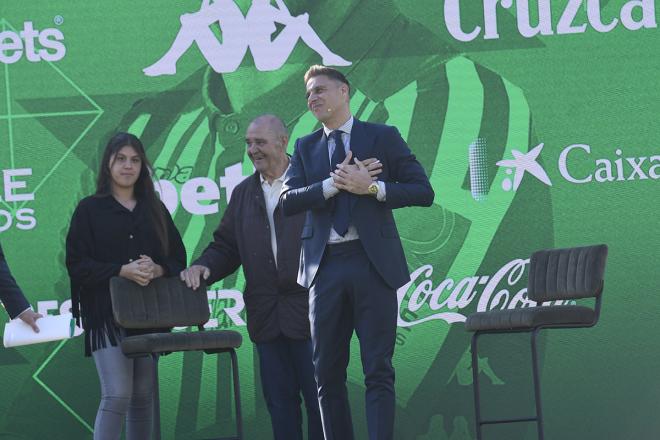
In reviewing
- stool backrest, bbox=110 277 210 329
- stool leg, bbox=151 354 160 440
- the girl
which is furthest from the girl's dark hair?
stool leg, bbox=151 354 160 440

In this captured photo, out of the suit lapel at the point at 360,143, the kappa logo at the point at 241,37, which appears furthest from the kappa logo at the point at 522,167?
the suit lapel at the point at 360,143

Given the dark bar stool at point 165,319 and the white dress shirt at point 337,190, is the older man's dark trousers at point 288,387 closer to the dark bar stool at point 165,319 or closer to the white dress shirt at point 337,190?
the dark bar stool at point 165,319

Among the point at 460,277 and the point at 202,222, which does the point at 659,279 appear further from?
the point at 202,222

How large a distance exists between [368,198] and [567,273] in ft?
3.48

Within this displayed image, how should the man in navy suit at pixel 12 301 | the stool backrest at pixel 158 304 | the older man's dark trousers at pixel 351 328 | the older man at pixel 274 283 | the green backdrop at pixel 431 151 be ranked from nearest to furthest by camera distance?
the older man's dark trousers at pixel 351 328
the man in navy suit at pixel 12 301
the stool backrest at pixel 158 304
the older man at pixel 274 283
the green backdrop at pixel 431 151

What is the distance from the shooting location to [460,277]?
510cm

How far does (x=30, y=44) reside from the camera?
5.09 metres

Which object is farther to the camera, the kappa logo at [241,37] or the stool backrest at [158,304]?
the kappa logo at [241,37]

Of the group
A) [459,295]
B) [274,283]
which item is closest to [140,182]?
[274,283]

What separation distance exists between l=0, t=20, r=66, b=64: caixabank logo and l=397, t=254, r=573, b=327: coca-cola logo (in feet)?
6.56

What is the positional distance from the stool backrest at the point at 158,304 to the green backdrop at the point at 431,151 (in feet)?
2.65

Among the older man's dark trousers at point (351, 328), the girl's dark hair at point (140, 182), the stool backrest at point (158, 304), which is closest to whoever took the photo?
Answer: the older man's dark trousers at point (351, 328)

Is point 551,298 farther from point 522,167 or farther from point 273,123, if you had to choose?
point 273,123

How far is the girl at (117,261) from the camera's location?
4059mm
